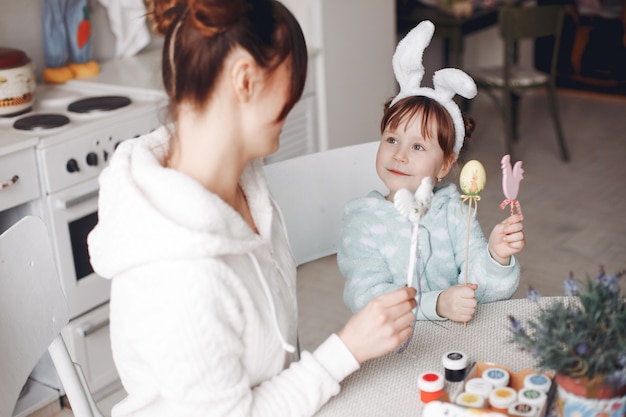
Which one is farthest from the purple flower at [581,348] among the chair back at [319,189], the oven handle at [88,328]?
the oven handle at [88,328]

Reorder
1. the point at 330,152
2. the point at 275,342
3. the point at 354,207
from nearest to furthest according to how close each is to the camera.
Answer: the point at 275,342 → the point at 354,207 → the point at 330,152

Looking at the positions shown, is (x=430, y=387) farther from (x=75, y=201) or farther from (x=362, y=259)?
(x=75, y=201)

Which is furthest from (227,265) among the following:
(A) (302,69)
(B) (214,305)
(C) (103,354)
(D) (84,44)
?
(D) (84,44)

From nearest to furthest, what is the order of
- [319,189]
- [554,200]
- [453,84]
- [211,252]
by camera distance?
[211,252]
[453,84]
[319,189]
[554,200]

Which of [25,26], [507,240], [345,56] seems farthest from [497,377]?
[345,56]

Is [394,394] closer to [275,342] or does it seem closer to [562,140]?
[275,342]

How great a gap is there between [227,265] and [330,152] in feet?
2.32

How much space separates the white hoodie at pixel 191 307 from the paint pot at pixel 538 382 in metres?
0.23

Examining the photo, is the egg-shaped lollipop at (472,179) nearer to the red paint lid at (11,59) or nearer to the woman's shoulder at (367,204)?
the woman's shoulder at (367,204)

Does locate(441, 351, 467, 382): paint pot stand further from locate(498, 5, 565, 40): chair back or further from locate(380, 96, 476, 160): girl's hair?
locate(498, 5, 565, 40): chair back

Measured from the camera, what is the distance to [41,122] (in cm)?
230

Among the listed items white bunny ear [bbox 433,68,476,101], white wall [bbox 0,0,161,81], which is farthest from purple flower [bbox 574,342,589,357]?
white wall [bbox 0,0,161,81]

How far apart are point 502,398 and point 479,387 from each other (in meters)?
0.04

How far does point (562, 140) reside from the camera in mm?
4531
